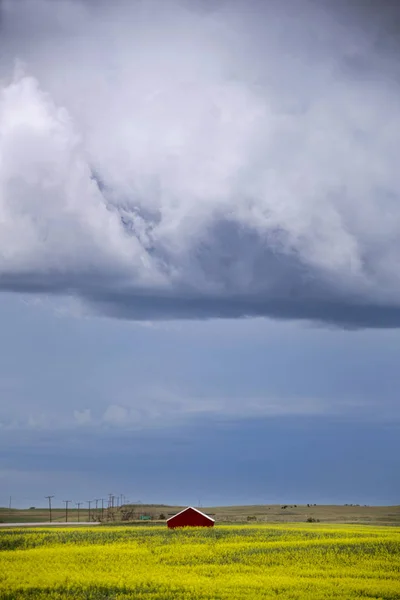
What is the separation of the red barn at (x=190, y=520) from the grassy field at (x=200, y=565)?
6708 millimetres

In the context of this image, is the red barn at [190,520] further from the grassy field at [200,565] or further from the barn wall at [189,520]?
the grassy field at [200,565]

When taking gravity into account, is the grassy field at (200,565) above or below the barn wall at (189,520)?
below

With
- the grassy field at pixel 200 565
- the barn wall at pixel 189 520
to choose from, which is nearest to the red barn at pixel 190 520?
the barn wall at pixel 189 520

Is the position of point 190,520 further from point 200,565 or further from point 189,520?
point 200,565

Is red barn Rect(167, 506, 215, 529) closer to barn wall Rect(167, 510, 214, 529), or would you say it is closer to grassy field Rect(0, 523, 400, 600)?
barn wall Rect(167, 510, 214, 529)

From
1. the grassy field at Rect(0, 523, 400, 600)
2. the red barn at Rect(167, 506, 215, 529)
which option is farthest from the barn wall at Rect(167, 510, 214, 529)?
the grassy field at Rect(0, 523, 400, 600)

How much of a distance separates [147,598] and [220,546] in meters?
24.4

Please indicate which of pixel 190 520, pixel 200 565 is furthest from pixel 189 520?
pixel 200 565

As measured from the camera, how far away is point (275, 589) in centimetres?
4103

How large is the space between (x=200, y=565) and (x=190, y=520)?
3210cm

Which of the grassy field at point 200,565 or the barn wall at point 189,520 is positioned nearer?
the grassy field at point 200,565

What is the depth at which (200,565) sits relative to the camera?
170 feet

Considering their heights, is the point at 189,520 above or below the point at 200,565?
above

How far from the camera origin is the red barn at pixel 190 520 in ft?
272
